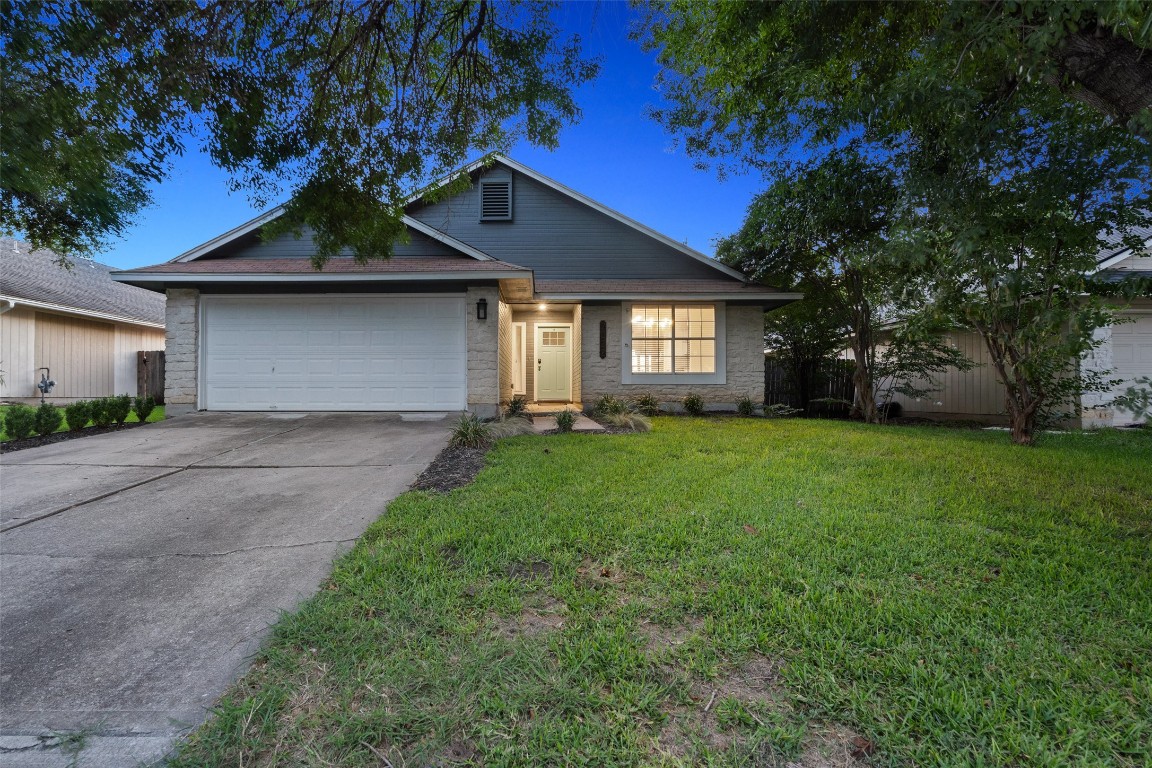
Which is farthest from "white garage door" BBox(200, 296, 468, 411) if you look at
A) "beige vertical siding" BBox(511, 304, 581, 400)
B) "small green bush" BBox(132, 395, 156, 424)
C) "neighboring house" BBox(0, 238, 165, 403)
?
"neighboring house" BBox(0, 238, 165, 403)

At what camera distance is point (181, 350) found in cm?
867

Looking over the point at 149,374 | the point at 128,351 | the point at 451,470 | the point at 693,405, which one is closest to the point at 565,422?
the point at 451,470

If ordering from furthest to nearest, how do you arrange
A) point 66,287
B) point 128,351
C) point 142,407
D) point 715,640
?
point 128,351 < point 66,287 < point 142,407 < point 715,640

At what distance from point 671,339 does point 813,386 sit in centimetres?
406

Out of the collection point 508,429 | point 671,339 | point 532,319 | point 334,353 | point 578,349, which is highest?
point 532,319

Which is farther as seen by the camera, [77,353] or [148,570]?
[77,353]

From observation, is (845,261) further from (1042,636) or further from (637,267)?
(1042,636)

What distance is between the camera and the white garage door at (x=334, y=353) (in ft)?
29.1

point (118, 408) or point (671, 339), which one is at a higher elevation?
point (671, 339)

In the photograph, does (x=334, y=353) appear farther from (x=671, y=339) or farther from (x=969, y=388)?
(x=969, y=388)

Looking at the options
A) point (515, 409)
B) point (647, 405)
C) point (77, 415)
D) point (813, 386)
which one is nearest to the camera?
point (77, 415)

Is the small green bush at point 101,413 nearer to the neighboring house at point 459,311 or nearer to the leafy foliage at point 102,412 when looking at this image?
the leafy foliage at point 102,412

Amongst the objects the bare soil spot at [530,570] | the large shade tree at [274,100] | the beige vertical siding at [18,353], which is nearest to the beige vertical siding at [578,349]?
the large shade tree at [274,100]

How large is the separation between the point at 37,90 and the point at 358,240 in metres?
2.30
